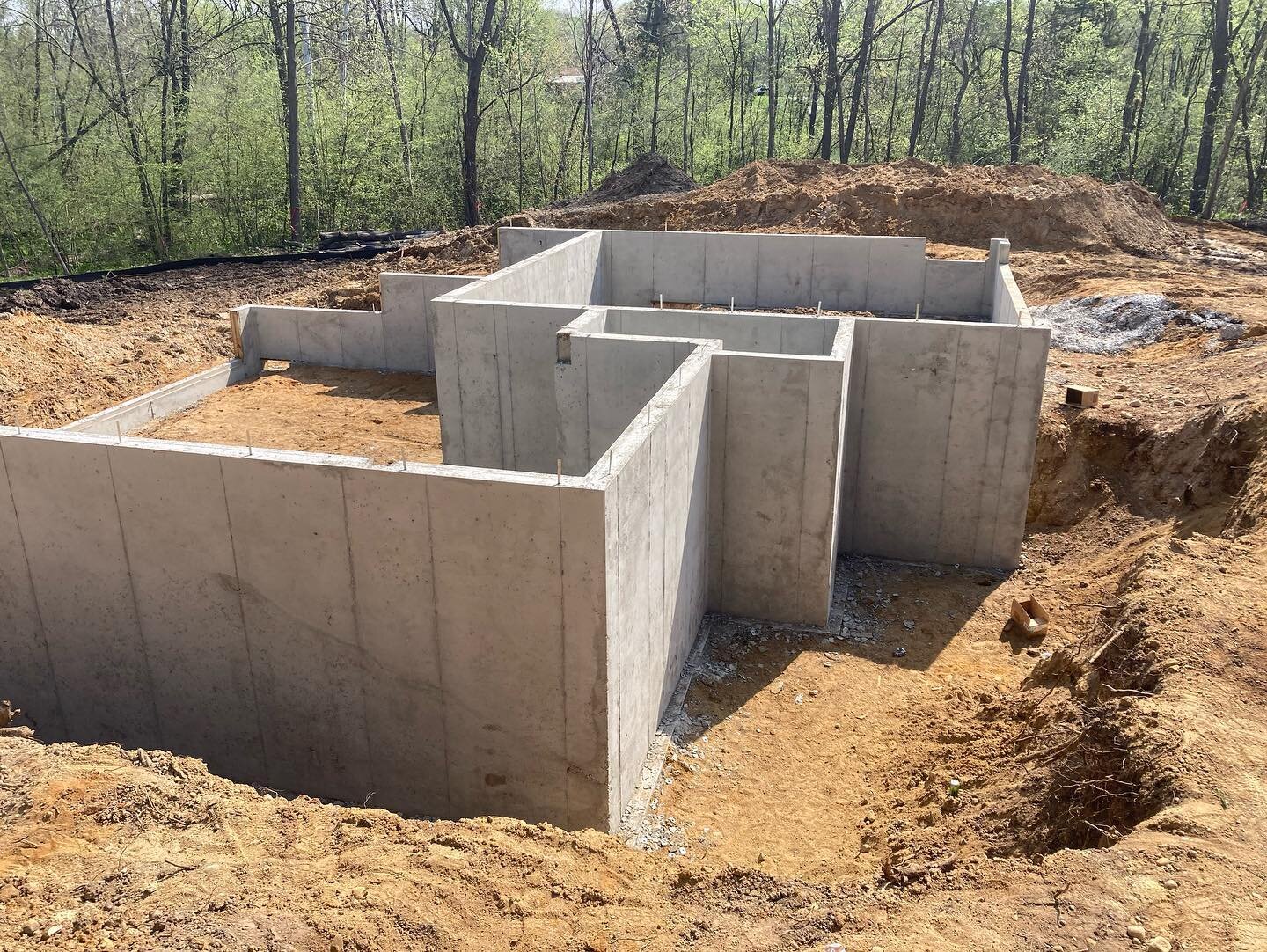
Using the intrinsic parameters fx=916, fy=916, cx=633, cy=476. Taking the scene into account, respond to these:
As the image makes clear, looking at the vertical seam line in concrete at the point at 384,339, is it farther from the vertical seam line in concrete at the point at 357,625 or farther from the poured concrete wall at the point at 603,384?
the vertical seam line in concrete at the point at 357,625

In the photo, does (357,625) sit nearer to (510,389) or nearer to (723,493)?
(723,493)

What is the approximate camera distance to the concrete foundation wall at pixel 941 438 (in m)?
9.16

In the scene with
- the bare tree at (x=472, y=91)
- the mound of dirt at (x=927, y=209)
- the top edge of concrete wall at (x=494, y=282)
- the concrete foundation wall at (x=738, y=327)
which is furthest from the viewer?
the bare tree at (x=472, y=91)

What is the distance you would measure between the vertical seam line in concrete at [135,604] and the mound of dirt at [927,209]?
15831 millimetres

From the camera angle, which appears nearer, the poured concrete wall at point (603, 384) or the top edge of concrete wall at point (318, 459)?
the top edge of concrete wall at point (318, 459)

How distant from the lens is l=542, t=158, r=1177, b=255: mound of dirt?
19.3 m

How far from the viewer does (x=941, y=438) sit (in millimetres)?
9508

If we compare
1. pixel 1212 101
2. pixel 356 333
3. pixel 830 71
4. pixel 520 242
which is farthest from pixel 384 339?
pixel 1212 101

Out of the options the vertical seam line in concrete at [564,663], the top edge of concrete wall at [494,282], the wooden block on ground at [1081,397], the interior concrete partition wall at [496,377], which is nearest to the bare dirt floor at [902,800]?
the wooden block on ground at [1081,397]

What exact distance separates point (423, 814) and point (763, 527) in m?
3.94

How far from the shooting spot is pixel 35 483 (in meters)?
6.23

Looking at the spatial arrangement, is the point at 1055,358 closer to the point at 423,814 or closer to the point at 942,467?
the point at 942,467

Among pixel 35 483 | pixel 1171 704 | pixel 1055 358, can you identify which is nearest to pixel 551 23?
pixel 1055 358

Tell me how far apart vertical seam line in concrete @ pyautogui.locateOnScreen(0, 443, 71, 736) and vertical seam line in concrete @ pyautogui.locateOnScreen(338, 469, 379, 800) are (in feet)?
8.14
